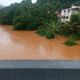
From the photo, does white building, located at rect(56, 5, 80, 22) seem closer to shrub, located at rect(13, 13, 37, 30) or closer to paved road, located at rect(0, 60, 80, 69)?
shrub, located at rect(13, 13, 37, 30)

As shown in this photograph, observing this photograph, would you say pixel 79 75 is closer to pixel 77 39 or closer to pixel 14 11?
pixel 77 39

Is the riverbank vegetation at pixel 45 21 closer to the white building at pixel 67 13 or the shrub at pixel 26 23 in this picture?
the shrub at pixel 26 23

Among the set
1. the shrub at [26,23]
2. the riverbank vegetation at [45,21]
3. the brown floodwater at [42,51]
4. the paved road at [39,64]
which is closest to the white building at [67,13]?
the riverbank vegetation at [45,21]

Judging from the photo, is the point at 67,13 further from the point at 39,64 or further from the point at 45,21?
the point at 39,64

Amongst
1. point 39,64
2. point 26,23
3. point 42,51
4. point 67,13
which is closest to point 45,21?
point 26,23

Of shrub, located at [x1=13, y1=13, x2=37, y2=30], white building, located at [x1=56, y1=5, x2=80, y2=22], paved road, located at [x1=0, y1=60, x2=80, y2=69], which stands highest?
paved road, located at [x1=0, y1=60, x2=80, y2=69]

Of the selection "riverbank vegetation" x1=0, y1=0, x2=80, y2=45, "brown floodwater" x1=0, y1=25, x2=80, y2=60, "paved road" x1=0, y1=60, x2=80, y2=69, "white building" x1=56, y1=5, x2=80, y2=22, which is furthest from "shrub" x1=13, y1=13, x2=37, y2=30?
"paved road" x1=0, y1=60, x2=80, y2=69

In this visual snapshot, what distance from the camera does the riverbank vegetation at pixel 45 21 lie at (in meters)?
8.45

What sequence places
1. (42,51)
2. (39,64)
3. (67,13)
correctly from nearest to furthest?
(39,64), (42,51), (67,13)

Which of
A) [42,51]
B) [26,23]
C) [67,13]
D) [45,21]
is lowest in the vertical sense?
[42,51]

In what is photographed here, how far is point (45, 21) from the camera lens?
421 inches

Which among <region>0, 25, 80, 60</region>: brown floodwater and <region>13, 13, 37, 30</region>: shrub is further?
<region>13, 13, 37, 30</region>: shrub

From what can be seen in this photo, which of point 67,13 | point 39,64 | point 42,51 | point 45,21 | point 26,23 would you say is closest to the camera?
point 39,64

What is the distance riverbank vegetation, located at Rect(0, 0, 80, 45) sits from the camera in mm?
8445
